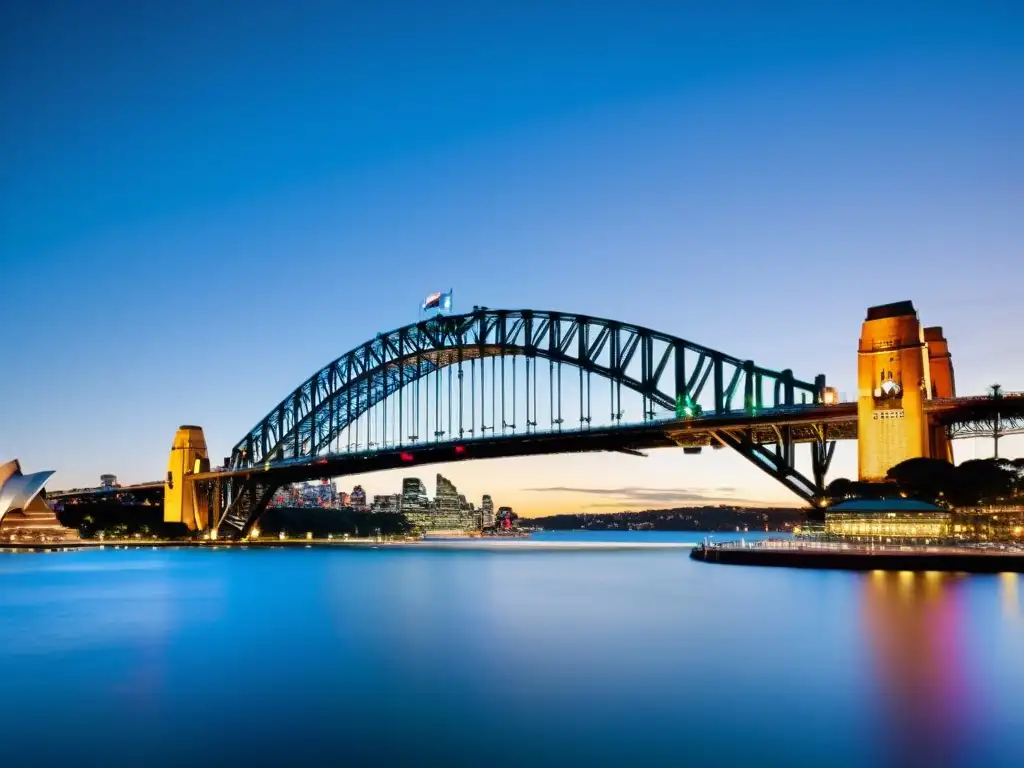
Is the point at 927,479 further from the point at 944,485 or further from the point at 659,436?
the point at 659,436

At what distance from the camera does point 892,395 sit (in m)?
52.4

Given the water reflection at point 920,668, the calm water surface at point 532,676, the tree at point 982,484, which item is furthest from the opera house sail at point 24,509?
the water reflection at point 920,668

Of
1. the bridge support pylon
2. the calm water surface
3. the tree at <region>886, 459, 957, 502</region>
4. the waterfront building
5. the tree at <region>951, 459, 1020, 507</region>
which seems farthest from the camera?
the bridge support pylon

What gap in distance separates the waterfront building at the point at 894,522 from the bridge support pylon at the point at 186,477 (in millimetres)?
70054

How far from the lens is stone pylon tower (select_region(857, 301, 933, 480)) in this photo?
5203cm

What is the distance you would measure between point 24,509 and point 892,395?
72.8 meters

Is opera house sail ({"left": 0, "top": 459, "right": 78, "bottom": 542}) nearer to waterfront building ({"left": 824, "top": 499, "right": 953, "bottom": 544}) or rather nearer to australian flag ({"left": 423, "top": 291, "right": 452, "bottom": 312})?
australian flag ({"left": 423, "top": 291, "right": 452, "bottom": 312})

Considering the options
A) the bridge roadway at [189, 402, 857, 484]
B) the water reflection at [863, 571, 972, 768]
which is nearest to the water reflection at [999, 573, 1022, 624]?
the water reflection at [863, 571, 972, 768]

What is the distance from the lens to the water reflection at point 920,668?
14.5m

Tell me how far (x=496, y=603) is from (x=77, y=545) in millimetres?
65785

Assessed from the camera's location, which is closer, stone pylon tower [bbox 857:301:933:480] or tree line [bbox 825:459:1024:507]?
tree line [bbox 825:459:1024:507]

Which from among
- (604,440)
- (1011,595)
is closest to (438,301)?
(604,440)

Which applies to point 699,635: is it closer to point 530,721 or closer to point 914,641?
point 914,641

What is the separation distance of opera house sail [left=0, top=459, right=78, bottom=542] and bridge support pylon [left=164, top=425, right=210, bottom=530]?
10.7m
